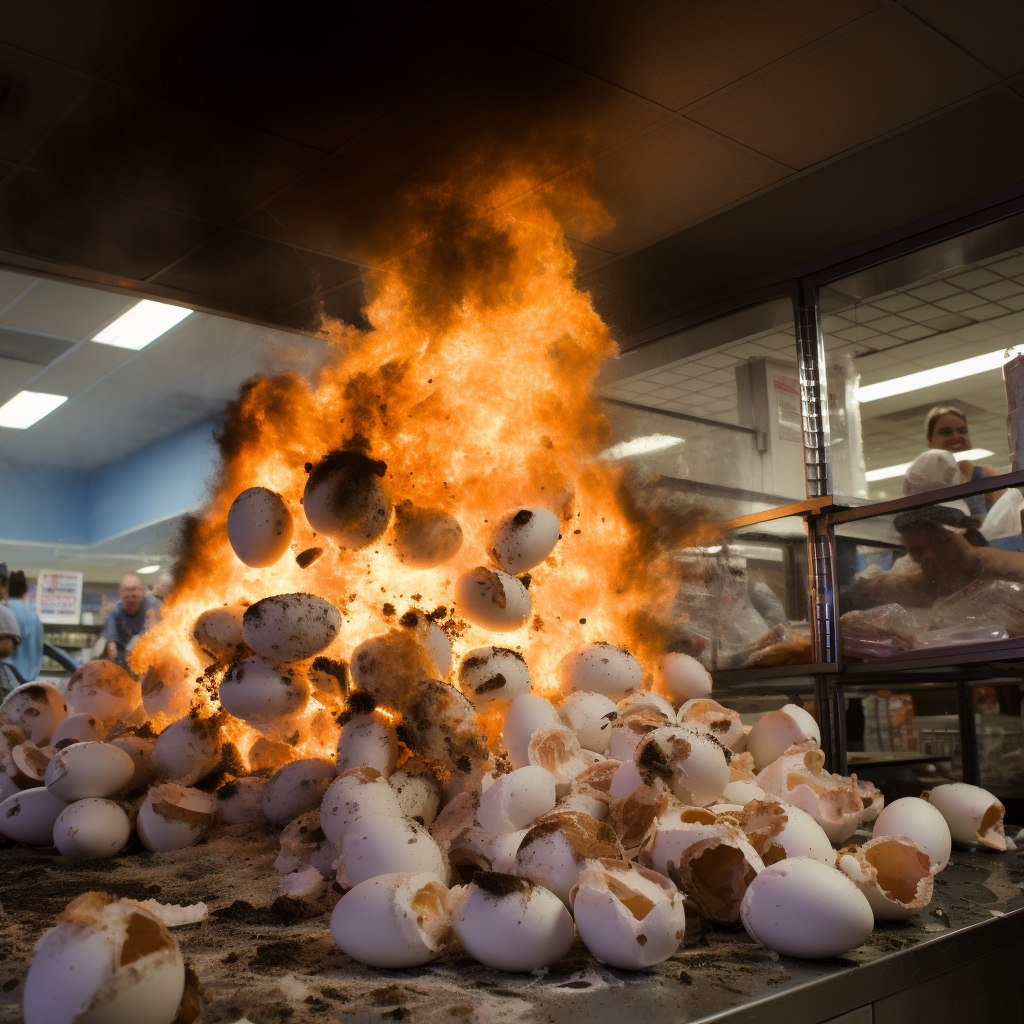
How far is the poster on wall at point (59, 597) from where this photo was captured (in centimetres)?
636

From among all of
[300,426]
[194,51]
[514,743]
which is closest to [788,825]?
[514,743]

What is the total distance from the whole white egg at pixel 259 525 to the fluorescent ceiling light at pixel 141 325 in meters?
2.51

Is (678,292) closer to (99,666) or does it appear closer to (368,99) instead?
(368,99)

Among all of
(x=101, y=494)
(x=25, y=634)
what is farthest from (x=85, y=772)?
(x=101, y=494)

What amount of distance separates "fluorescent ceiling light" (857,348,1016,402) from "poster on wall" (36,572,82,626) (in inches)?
245

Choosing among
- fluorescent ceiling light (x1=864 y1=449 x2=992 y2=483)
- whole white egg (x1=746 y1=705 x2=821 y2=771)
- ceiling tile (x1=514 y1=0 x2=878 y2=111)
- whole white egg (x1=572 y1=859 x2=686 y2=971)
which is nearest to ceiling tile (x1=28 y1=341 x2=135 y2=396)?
ceiling tile (x1=514 y1=0 x2=878 y2=111)

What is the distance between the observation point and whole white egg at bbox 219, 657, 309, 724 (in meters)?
1.85

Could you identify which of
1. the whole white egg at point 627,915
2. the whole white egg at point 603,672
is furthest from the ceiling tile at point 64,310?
the whole white egg at point 627,915

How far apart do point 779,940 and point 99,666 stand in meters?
2.01

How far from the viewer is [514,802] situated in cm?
147

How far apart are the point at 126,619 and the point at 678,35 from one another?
Answer: 4341 mm

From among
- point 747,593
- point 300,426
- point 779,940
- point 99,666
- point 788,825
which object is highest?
point 300,426

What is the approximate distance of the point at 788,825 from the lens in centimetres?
138

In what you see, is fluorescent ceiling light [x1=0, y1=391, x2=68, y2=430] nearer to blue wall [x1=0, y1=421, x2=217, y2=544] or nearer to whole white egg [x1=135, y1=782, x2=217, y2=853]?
blue wall [x1=0, y1=421, x2=217, y2=544]
